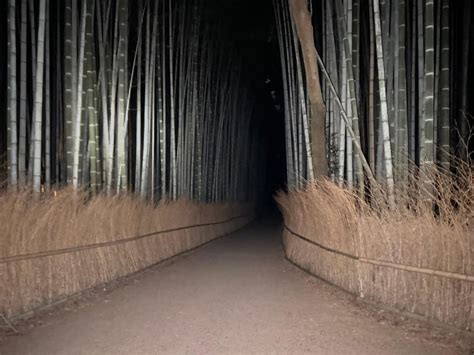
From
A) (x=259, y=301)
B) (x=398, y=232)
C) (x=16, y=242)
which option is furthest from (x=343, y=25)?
(x=16, y=242)

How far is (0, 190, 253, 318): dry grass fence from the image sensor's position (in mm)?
4008

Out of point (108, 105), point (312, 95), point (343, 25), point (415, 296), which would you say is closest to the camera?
point (415, 296)

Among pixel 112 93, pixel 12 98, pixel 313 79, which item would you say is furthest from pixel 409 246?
pixel 112 93

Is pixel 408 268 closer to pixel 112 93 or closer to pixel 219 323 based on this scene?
pixel 219 323

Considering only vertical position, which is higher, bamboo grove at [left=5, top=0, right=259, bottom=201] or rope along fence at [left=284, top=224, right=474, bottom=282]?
bamboo grove at [left=5, top=0, right=259, bottom=201]

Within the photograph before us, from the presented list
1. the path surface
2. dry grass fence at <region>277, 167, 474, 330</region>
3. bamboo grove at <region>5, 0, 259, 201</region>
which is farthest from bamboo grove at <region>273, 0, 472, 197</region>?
bamboo grove at <region>5, 0, 259, 201</region>

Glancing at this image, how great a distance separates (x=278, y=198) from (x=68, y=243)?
6.30 meters

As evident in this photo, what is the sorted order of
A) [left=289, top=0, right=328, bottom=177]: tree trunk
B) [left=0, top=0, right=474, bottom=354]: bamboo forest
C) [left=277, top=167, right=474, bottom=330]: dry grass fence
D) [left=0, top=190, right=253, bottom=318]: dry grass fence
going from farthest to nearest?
[left=289, top=0, right=328, bottom=177]: tree trunk
[left=0, top=190, right=253, bottom=318]: dry grass fence
[left=0, top=0, right=474, bottom=354]: bamboo forest
[left=277, top=167, right=474, bottom=330]: dry grass fence

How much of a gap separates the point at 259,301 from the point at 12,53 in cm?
393

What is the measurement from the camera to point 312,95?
6.73 meters

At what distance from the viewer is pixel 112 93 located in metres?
7.30

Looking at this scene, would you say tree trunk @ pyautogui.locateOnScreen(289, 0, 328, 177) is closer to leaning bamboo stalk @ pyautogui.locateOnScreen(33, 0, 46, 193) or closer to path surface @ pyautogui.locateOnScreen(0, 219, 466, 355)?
path surface @ pyautogui.locateOnScreen(0, 219, 466, 355)

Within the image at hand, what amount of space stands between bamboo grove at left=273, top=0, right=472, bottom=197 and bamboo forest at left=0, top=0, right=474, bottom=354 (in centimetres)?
3

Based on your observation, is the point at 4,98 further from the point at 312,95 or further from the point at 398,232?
the point at 398,232
